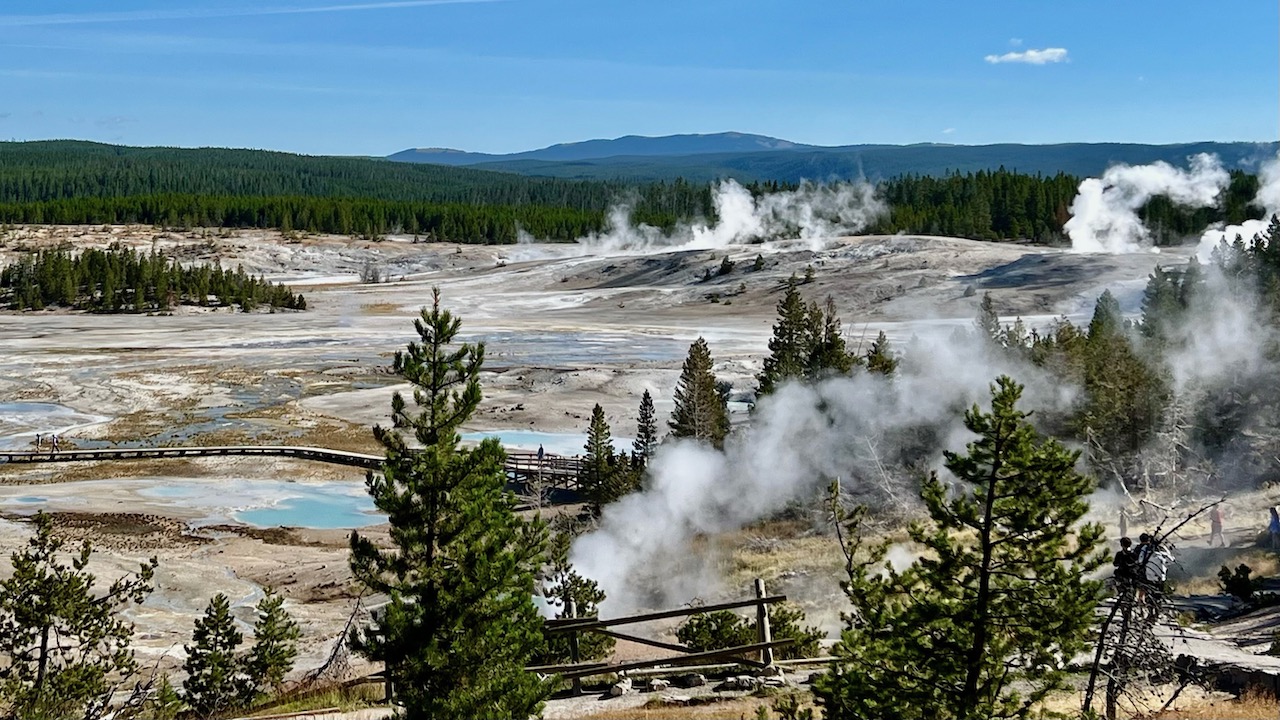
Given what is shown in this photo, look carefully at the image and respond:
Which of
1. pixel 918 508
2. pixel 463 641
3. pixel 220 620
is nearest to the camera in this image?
pixel 463 641

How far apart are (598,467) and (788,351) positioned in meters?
8.34

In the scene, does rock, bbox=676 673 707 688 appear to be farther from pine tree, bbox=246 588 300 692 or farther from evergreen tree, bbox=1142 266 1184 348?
evergreen tree, bbox=1142 266 1184 348

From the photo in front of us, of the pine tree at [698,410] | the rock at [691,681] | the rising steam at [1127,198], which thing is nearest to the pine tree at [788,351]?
the pine tree at [698,410]

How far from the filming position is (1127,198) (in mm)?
97125

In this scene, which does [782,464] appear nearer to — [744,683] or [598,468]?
[598,468]

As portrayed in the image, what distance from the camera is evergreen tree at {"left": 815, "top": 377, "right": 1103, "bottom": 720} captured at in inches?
312

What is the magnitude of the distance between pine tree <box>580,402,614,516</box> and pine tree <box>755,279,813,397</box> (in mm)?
4753

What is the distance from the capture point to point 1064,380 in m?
29.5

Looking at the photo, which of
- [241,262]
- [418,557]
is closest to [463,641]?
[418,557]

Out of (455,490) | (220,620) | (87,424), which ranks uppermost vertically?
(455,490)

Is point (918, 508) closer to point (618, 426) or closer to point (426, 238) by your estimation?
point (618, 426)

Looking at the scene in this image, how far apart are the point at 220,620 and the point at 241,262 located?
11272 centimetres

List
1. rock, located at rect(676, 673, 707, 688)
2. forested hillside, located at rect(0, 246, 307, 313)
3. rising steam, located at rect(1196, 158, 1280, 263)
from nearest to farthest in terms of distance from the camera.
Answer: rock, located at rect(676, 673, 707, 688)
rising steam, located at rect(1196, 158, 1280, 263)
forested hillside, located at rect(0, 246, 307, 313)

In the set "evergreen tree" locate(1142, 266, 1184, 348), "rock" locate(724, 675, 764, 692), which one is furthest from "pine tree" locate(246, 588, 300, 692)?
"evergreen tree" locate(1142, 266, 1184, 348)
